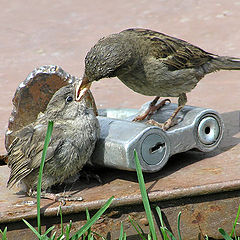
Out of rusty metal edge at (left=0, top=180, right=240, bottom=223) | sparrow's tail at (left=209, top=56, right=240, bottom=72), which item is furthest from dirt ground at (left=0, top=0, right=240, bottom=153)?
rusty metal edge at (left=0, top=180, right=240, bottom=223)

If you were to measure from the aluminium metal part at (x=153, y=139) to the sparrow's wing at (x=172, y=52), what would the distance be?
70 cm

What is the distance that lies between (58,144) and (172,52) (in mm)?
1581

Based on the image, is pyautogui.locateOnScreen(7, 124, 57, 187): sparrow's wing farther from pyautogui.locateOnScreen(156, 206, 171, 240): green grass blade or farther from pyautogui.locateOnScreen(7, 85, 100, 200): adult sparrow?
pyautogui.locateOnScreen(156, 206, 171, 240): green grass blade

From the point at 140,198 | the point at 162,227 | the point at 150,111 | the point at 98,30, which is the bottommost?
the point at 162,227

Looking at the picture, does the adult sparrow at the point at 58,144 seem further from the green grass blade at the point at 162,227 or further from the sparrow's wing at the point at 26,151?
the green grass blade at the point at 162,227

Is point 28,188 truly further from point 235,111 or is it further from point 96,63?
point 235,111

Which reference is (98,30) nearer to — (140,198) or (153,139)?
(153,139)

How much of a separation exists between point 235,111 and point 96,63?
4.47 feet

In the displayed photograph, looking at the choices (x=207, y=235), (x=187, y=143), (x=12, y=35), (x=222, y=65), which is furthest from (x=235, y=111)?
(x=12, y=35)

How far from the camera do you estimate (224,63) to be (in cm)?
505

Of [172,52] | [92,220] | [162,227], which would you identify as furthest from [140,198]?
[172,52]

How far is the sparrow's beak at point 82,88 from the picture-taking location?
12.3 feet

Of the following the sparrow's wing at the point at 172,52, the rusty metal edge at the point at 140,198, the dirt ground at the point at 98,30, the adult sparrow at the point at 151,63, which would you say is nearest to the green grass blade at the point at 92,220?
the rusty metal edge at the point at 140,198

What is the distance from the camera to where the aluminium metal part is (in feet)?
11.3
